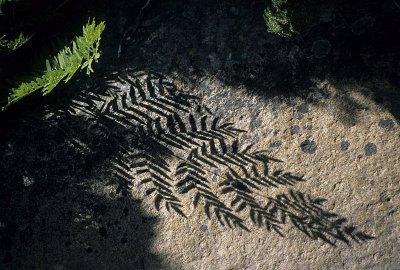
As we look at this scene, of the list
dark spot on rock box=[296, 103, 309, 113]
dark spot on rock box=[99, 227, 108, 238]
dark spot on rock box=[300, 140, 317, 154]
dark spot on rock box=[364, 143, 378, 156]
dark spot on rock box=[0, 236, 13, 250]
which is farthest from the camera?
dark spot on rock box=[0, 236, 13, 250]

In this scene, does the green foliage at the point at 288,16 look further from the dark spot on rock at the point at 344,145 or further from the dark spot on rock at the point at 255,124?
the dark spot on rock at the point at 344,145

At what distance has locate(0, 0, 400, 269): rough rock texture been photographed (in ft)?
11.7

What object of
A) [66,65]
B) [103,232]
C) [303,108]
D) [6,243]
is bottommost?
[6,243]

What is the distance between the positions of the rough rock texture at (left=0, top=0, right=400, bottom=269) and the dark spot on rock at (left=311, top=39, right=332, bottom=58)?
32 millimetres

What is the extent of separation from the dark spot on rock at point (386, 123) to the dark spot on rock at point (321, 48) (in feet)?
2.22

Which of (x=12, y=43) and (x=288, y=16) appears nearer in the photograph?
(x=288, y=16)

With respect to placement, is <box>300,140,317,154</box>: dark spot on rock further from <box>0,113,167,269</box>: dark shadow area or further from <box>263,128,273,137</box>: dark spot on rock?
<box>0,113,167,269</box>: dark shadow area

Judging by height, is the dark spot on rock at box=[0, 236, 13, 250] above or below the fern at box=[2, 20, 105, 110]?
below

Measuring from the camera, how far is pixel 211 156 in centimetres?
388

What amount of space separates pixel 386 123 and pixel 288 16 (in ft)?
3.42

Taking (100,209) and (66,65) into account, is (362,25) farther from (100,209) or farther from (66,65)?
(100,209)

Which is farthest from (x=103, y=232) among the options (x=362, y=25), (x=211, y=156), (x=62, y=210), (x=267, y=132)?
(x=362, y=25)

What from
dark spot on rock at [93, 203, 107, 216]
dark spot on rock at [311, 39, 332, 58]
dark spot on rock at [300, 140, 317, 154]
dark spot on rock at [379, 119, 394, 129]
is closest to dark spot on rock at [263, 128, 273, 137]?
dark spot on rock at [300, 140, 317, 154]

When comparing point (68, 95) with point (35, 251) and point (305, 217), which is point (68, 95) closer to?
point (35, 251)
